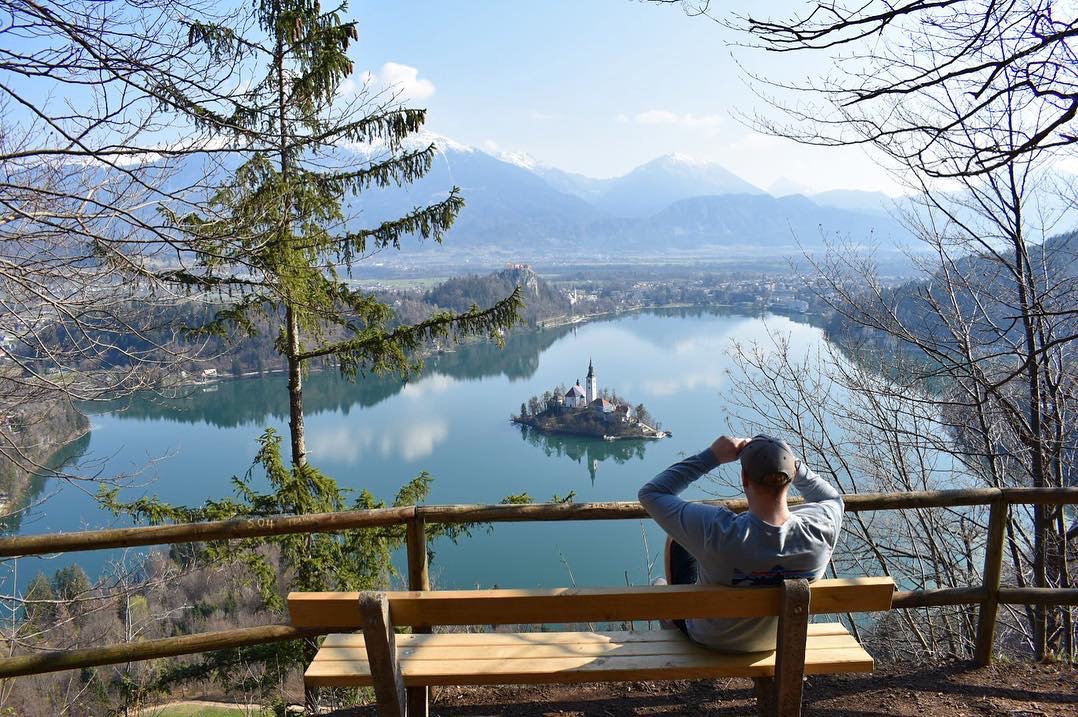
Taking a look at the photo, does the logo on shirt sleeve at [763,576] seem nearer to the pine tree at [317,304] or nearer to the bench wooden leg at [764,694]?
the bench wooden leg at [764,694]

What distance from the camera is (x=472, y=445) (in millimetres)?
32656

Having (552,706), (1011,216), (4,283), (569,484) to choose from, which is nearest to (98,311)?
(4,283)

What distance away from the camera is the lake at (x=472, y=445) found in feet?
66.7

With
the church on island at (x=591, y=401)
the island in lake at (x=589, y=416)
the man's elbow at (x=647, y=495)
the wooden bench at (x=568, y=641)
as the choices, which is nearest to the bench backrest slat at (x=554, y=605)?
the wooden bench at (x=568, y=641)

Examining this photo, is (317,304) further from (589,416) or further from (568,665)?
(589,416)

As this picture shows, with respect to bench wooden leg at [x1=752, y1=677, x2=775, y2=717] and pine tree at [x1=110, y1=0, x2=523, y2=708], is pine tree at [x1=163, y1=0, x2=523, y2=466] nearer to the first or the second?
pine tree at [x1=110, y1=0, x2=523, y2=708]

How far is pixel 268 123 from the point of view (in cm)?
414

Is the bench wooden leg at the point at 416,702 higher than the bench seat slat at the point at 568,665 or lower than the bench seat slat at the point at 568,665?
lower

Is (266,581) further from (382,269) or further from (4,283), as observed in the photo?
(382,269)

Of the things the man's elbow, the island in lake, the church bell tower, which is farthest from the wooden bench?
the church bell tower

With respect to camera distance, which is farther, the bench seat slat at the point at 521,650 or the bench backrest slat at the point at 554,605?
the bench seat slat at the point at 521,650

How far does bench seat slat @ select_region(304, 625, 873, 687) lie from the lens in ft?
6.70

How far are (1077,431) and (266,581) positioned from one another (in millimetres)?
Answer: 7045

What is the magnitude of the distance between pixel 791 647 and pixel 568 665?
0.63 meters
